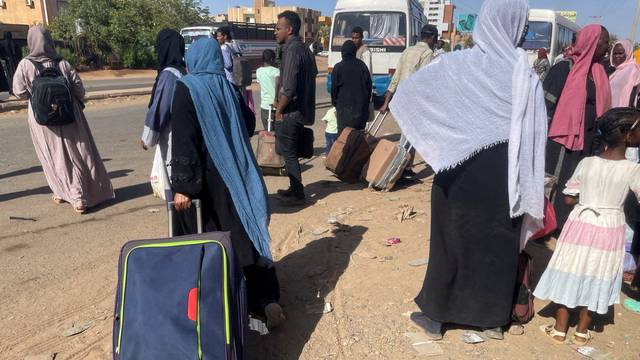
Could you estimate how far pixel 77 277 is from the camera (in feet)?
12.6

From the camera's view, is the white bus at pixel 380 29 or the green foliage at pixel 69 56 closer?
the white bus at pixel 380 29

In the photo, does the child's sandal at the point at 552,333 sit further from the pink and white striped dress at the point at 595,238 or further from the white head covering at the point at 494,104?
the white head covering at the point at 494,104

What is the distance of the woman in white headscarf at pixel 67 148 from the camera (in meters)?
4.97

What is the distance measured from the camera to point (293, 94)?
5090mm

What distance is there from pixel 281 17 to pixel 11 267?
3.48 metres

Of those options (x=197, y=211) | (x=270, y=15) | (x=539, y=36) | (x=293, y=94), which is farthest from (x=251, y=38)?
(x=270, y=15)

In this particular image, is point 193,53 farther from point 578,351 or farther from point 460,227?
point 578,351

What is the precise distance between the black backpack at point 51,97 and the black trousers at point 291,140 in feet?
7.23

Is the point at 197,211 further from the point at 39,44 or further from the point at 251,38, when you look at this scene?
the point at 251,38

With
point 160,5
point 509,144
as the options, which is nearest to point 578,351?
point 509,144

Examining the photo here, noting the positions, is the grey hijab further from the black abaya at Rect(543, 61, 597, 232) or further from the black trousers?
the black abaya at Rect(543, 61, 597, 232)

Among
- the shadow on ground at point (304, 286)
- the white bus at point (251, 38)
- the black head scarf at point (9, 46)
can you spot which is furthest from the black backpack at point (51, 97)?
the white bus at point (251, 38)

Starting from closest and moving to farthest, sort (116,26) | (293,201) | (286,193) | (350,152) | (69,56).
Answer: (293,201) → (286,193) → (350,152) → (69,56) → (116,26)

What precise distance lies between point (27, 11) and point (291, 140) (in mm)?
44337
